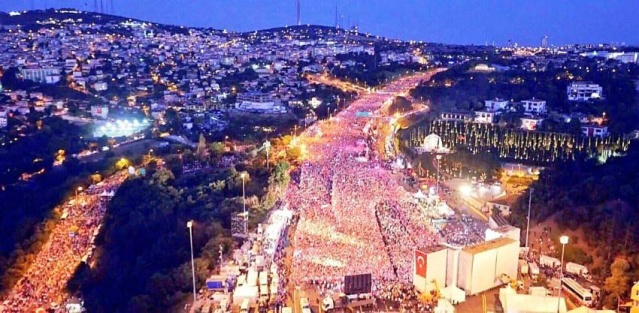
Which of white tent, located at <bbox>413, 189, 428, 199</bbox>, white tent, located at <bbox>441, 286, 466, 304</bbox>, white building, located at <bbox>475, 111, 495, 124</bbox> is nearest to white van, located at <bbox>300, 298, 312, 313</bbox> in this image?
white tent, located at <bbox>441, 286, 466, 304</bbox>

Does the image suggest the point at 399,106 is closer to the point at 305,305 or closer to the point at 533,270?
the point at 533,270

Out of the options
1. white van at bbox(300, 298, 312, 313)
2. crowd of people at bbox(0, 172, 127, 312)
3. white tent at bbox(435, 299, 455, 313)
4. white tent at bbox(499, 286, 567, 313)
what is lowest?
crowd of people at bbox(0, 172, 127, 312)

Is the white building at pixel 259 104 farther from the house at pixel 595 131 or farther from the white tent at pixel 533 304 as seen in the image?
the white tent at pixel 533 304

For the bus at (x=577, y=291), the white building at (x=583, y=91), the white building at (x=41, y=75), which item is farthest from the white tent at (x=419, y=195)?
the white building at (x=41, y=75)

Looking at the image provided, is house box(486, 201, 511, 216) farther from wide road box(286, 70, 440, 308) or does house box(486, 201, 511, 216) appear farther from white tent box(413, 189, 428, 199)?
wide road box(286, 70, 440, 308)

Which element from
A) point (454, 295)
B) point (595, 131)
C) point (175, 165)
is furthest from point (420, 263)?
point (595, 131)

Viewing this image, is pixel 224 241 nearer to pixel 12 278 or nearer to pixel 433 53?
pixel 12 278

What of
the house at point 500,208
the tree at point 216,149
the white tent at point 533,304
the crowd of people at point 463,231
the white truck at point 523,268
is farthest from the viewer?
the tree at point 216,149
